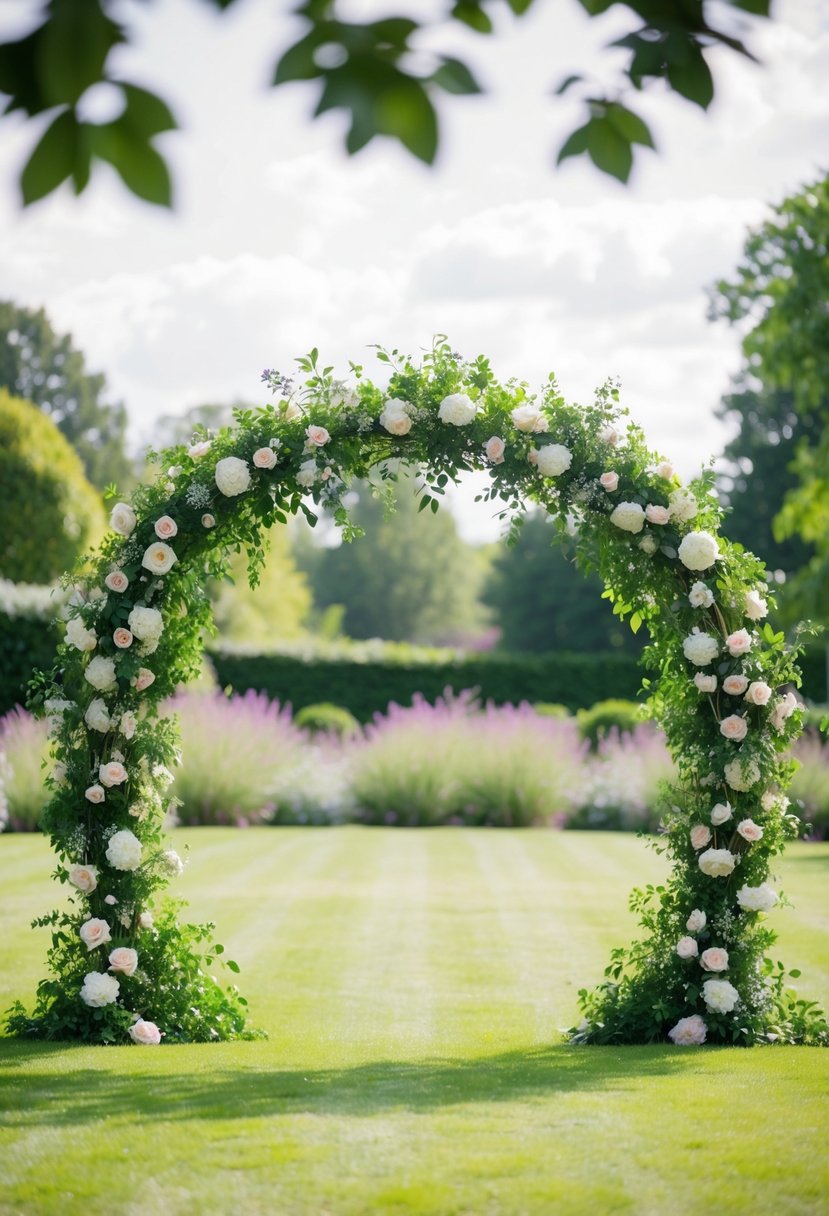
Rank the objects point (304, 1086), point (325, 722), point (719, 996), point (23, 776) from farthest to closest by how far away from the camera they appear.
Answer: point (325, 722) < point (23, 776) < point (719, 996) < point (304, 1086)

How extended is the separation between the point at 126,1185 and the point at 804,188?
13.4 meters

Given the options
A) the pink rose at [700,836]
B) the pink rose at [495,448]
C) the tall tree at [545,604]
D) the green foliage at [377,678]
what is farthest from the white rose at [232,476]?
the tall tree at [545,604]

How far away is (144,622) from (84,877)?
1.13 metres

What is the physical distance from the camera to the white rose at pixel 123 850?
18.6ft

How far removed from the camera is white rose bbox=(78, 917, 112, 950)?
5645mm

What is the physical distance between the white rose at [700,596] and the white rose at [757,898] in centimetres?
124

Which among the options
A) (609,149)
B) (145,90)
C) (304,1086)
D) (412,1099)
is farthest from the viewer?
(304,1086)

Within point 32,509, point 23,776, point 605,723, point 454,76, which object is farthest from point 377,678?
point 454,76

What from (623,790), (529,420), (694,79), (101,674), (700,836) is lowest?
(623,790)

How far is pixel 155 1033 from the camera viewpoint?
5.66 meters

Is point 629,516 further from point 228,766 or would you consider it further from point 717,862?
point 228,766

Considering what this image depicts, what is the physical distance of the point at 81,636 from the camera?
225 inches

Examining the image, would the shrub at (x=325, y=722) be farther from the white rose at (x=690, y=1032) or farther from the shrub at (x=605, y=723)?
the white rose at (x=690, y=1032)

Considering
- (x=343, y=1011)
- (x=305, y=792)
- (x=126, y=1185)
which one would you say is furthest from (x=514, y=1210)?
(x=305, y=792)
